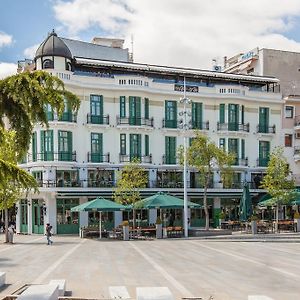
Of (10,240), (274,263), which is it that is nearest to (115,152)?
(10,240)

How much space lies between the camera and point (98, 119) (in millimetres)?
42594

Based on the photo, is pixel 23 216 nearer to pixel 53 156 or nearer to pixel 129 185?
pixel 53 156

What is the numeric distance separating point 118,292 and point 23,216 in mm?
32074

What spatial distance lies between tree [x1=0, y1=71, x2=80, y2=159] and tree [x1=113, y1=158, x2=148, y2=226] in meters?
27.1

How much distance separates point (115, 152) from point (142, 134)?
8.81 ft

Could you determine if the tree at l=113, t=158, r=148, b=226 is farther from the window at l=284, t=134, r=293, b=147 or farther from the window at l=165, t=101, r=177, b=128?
the window at l=284, t=134, r=293, b=147

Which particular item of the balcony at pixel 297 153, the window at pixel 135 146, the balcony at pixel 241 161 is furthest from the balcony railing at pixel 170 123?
the balcony at pixel 297 153

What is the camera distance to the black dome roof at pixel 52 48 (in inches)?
1626

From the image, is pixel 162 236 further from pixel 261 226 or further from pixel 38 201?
pixel 38 201

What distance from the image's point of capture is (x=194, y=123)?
4559 centimetres

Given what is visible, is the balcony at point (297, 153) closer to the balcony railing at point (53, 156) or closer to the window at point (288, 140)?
the window at point (288, 140)

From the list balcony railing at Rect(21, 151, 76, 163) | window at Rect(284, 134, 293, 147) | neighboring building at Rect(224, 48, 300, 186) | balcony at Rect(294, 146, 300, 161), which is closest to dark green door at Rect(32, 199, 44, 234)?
balcony railing at Rect(21, 151, 76, 163)

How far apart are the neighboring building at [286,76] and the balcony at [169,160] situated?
35.9ft

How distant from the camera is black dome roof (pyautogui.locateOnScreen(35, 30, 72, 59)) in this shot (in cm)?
4131
